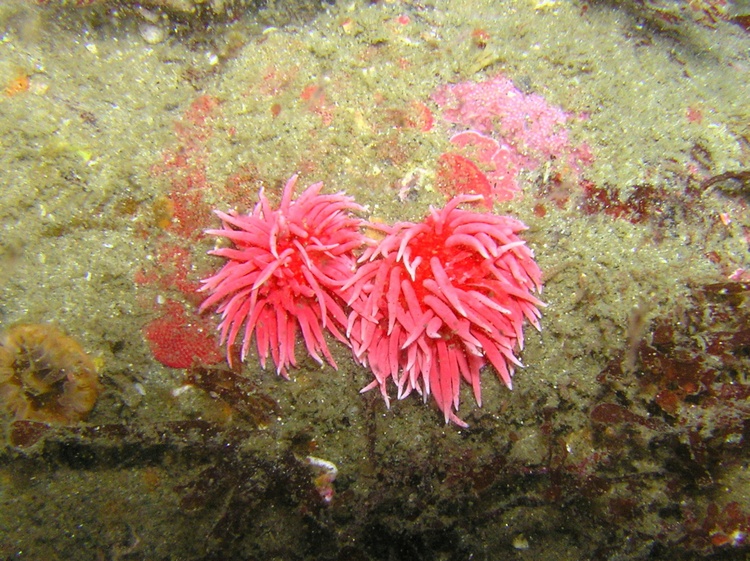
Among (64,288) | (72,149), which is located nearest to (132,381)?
(64,288)

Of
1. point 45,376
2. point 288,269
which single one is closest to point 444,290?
point 288,269

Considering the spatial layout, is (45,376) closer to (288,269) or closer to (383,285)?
(288,269)

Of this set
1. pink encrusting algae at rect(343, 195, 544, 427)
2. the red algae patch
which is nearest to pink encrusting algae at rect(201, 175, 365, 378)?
pink encrusting algae at rect(343, 195, 544, 427)

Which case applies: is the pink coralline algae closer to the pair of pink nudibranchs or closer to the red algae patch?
the pair of pink nudibranchs

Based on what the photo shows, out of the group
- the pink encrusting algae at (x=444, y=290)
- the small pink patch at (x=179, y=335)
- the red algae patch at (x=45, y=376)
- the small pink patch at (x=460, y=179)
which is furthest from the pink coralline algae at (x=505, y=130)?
the red algae patch at (x=45, y=376)

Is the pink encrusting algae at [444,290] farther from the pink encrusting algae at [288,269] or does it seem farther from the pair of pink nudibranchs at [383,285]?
the pink encrusting algae at [288,269]

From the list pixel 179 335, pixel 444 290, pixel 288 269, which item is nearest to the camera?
pixel 444 290

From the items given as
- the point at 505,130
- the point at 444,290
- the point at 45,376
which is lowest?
the point at 45,376
